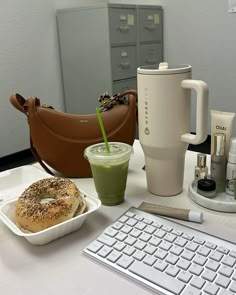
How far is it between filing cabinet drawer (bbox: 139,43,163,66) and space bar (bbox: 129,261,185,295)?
247cm

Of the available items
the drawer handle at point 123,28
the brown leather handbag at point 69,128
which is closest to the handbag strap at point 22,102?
the brown leather handbag at point 69,128

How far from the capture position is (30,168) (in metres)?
0.88

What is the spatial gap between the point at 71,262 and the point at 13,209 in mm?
183

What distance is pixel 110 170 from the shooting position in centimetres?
69

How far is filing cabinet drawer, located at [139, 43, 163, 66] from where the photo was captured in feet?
9.18

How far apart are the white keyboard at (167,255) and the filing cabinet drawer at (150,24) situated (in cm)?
239

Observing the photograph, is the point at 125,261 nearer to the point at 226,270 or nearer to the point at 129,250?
the point at 129,250

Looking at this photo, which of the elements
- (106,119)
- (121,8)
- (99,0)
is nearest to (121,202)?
(106,119)

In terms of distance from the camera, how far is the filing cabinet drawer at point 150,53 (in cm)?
280

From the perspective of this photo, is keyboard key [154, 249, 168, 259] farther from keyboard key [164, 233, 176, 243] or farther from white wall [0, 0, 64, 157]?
white wall [0, 0, 64, 157]

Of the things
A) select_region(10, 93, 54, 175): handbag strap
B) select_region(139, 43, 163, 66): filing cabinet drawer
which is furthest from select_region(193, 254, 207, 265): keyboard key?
select_region(139, 43, 163, 66): filing cabinet drawer

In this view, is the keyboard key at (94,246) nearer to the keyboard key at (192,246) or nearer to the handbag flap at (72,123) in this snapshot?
the keyboard key at (192,246)

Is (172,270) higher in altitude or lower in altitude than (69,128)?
lower

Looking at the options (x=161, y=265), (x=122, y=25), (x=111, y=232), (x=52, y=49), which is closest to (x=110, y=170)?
(x=111, y=232)
